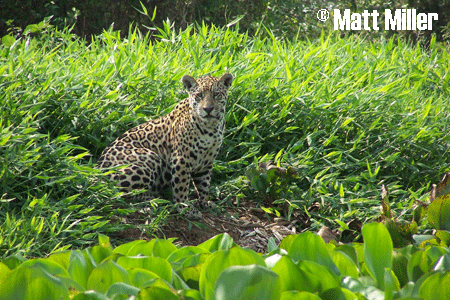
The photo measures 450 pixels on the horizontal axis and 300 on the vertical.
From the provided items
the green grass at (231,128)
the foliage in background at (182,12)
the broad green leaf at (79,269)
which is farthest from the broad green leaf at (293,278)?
the foliage in background at (182,12)

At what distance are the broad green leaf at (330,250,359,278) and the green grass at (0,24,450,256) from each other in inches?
94.0

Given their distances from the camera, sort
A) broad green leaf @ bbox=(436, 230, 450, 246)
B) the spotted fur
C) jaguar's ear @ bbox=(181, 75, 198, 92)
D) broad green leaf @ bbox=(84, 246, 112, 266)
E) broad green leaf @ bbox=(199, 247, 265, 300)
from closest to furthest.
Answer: broad green leaf @ bbox=(199, 247, 265, 300)
broad green leaf @ bbox=(84, 246, 112, 266)
broad green leaf @ bbox=(436, 230, 450, 246)
the spotted fur
jaguar's ear @ bbox=(181, 75, 198, 92)

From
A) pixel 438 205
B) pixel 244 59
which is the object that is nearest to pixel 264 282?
pixel 438 205

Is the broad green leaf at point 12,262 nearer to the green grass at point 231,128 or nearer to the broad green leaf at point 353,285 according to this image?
the broad green leaf at point 353,285

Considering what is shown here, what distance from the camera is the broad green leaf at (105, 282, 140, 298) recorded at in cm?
138

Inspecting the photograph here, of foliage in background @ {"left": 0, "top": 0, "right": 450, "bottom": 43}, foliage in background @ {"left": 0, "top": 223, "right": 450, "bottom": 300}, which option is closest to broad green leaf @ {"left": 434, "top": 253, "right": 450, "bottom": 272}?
foliage in background @ {"left": 0, "top": 223, "right": 450, "bottom": 300}

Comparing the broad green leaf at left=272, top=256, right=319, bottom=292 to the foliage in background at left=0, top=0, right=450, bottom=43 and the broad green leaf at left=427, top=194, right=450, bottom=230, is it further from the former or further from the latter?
the foliage in background at left=0, top=0, right=450, bottom=43

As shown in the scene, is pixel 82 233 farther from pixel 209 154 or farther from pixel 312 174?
pixel 312 174

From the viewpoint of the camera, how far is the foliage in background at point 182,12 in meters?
9.65

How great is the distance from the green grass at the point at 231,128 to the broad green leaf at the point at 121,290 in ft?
7.84

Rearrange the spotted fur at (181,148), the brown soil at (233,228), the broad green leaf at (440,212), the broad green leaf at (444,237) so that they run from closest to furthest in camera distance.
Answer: the broad green leaf at (444,237) → the broad green leaf at (440,212) → the brown soil at (233,228) → the spotted fur at (181,148)

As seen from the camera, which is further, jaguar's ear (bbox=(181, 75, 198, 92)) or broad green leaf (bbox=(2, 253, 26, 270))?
jaguar's ear (bbox=(181, 75, 198, 92))

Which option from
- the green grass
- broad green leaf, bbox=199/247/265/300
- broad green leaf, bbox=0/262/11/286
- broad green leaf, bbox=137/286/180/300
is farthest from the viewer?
the green grass

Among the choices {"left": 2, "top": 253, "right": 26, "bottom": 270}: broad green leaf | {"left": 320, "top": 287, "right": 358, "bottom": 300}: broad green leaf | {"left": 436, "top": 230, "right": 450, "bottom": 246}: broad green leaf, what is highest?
{"left": 320, "top": 287, "right": 358, "bottom": 300}: broad green leaf
